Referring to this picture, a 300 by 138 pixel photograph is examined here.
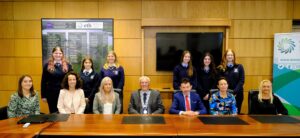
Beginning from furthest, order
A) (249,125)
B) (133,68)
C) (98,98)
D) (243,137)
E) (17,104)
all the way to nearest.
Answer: (133,68)
(98,98)
(17,104)
(249,125)
(243,137)

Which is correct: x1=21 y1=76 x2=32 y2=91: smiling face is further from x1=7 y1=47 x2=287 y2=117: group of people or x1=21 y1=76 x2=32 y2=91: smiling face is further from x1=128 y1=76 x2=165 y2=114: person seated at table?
x1=128 y1=76 x2=165 y2=114: person seated at table

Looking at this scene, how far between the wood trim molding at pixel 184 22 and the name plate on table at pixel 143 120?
251 centimetres

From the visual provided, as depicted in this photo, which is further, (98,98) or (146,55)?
(146,55)

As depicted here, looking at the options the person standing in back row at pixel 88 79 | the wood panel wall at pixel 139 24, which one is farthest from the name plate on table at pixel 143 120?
the wood panel wall at pixel 139 24

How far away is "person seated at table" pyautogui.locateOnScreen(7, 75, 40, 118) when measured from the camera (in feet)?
9.59

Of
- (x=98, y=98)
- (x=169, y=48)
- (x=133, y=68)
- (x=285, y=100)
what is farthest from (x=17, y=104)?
(x=285, y=100)

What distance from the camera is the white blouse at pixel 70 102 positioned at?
10.4ft

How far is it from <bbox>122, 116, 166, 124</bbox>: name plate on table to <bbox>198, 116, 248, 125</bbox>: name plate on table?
→ 405 mm

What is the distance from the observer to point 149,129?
6.65ft

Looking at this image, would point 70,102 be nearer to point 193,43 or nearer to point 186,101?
point 186,101

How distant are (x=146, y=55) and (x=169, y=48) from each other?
47 cm

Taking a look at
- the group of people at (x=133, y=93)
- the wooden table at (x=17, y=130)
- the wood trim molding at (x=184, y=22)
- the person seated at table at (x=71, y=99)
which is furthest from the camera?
the wood trim molding at (x=184, y=22)

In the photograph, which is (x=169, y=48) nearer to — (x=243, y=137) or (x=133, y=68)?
(x=133, y=68)

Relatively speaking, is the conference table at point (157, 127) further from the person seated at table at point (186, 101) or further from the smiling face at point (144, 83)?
the smiling face at point (144, 83)
